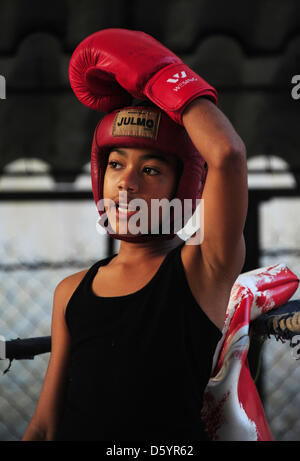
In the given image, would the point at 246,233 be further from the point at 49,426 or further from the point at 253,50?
the point at 253,50

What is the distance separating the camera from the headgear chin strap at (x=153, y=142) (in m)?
0.82

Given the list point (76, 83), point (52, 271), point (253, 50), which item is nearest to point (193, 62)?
point (253, 50)

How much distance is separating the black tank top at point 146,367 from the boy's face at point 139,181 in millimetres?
98

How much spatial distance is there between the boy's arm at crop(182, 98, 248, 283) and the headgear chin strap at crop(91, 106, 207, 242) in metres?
0.09

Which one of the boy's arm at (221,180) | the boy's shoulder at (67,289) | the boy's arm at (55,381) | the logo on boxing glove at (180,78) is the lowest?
the boy's arm at (55,381)

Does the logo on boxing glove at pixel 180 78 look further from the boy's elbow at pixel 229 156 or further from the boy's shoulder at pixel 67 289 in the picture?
the boy's shoulder at pixel 67 289

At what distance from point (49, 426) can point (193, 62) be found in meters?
2.75

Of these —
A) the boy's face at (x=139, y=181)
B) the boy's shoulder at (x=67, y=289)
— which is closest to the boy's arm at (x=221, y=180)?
the boy's face at (x=139, y=181)

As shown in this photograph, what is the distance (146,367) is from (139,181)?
10.7 inches

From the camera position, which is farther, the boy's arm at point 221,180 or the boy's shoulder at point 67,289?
the boy's shoulder at point 67,289

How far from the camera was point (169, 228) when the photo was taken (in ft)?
2.84

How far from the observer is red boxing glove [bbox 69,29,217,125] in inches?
29.1

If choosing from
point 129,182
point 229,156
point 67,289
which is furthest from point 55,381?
→ point 229,156

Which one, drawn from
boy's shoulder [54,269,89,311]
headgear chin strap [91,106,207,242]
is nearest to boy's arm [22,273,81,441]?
boy's shoulder [54,269,89,311]
